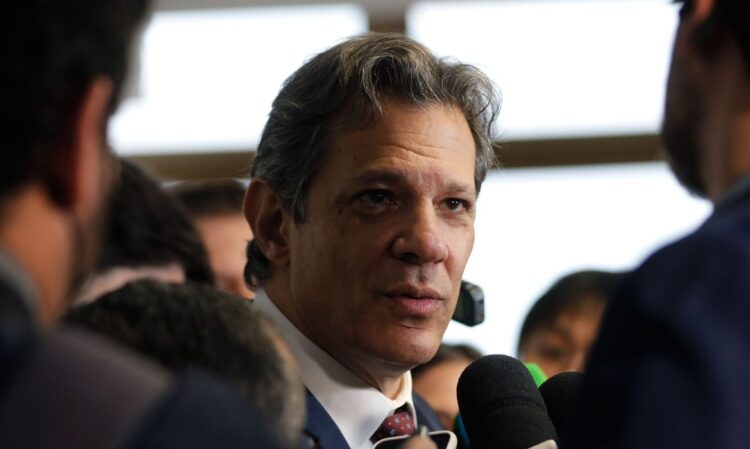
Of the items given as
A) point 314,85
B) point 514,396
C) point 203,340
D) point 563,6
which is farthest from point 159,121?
point 203,340

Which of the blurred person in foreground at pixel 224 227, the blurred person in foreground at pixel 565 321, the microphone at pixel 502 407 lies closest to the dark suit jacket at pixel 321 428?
the microphone at pixel 502 407

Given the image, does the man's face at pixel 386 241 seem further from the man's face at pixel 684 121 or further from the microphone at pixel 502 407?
the man's face at pixel 684 121

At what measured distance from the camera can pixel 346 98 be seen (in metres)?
2.36

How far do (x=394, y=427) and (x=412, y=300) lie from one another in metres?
0.21

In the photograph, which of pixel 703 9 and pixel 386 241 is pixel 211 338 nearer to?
pixel 703 9

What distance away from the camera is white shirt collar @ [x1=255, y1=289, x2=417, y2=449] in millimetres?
2205

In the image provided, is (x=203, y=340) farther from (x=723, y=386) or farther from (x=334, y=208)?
(x=334, y=208)

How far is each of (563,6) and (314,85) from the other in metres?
4.20

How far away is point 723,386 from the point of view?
3.69 ft

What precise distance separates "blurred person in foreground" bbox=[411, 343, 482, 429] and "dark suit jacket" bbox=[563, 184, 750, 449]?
239 cm

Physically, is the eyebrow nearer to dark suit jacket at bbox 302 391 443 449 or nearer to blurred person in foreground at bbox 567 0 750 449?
dark suit jacket at bbox 302 391 443 449

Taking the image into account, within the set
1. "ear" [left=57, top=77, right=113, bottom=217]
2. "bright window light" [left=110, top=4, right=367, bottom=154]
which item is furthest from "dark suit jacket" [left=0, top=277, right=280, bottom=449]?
"bright window light" [left=110, top=4, right=367, bottom=154]

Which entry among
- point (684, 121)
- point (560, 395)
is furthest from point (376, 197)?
point (684, 121)

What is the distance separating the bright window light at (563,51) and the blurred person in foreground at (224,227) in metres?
2.92
